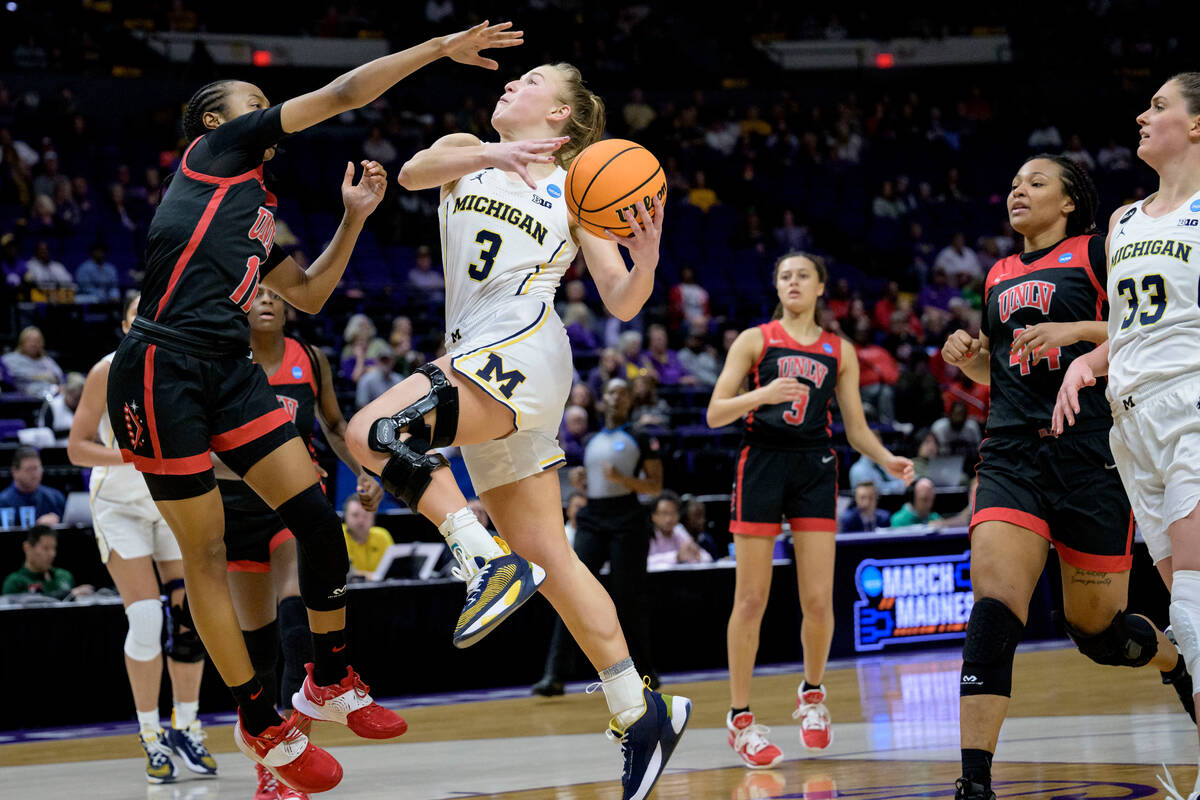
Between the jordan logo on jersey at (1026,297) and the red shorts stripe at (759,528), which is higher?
the jordan logo on jersey at (1026,297)

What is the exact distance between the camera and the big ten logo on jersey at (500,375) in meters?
4.04

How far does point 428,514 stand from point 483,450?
1.01 feet

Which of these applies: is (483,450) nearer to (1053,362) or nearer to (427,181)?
(427,181)

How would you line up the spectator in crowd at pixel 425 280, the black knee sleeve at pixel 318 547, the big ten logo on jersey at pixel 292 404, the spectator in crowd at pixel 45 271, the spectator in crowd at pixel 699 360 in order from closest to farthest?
the black knee sleeve at pixel 318 547, the big ten logo on jersey at pixel 292 404, the spectator in crowd at pixel 45 271, the spectator in crowd at pixel 699 360, the spectator in crowd at pixel 425 280

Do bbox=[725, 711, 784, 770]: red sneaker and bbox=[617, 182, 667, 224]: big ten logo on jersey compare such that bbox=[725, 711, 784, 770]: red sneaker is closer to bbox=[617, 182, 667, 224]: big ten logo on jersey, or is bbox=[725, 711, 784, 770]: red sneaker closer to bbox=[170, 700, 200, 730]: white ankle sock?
bbox=[170, 700, 200, 730]: white ankle sock

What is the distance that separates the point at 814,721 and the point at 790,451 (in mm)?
1328

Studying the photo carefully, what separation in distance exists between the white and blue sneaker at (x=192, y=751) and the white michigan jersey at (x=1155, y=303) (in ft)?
14.3

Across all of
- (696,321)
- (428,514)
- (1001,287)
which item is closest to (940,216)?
(696,321)

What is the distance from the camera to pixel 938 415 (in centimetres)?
1452

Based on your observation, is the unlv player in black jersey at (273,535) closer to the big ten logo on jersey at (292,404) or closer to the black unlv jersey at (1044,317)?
the big ten logo on jersey at (292,404)

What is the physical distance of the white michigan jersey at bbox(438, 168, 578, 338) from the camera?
14.1 ft

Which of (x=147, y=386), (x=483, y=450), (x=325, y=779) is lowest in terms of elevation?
(x=325, y=779)

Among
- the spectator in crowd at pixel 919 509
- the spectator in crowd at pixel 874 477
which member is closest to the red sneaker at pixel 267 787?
the spectator in crowd at pixel 919 509

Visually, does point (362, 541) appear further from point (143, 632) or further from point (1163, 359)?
point (1163, 359)
